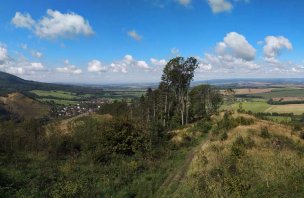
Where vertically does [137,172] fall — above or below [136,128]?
below

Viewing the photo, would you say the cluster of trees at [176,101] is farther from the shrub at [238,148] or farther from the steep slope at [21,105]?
the steep slope at [21,105]

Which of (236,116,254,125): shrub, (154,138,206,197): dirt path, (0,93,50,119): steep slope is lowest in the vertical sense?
(0,93,50,119): steep slope

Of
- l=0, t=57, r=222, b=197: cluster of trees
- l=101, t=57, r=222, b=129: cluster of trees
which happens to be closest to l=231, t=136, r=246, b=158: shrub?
l=0, t=57, r=222, b=197: cluster of trees

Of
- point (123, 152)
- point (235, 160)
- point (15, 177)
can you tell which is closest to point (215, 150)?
point (235, 160)

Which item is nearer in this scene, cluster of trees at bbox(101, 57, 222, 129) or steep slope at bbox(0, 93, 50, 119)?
cluster of trees at bbox(101, 57, 222, 129)

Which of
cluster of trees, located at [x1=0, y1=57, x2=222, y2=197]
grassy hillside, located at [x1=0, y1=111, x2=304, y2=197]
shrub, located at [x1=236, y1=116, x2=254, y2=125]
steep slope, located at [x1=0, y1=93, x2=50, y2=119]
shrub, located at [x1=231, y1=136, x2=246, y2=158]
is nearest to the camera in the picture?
grassy hillside, located at [x1=0, y1=111, x2=304, y2=197]

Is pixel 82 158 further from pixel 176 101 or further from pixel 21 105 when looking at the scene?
pixel 21 105

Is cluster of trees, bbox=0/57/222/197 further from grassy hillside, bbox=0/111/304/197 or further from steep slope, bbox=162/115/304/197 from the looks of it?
steep slope, bbox=162/115/304/197

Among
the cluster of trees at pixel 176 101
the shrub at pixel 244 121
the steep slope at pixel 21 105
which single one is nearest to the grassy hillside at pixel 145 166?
the shrub at pixel 244 121

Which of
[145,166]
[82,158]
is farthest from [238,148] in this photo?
[82,158]

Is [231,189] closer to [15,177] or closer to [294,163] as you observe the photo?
[294,163]
